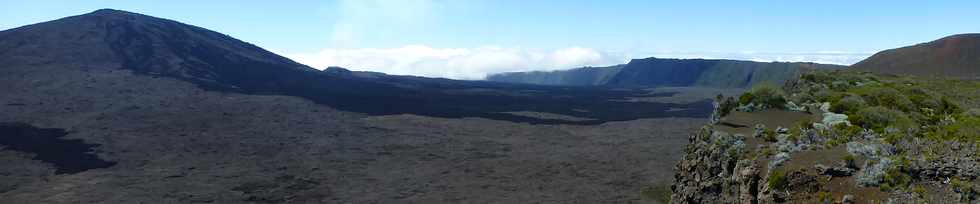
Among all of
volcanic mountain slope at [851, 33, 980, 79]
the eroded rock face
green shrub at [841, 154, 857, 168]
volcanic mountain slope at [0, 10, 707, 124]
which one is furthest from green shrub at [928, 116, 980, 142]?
volcanic mountain slope at [851, 33, 980, 79]

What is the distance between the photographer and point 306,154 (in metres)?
40.7

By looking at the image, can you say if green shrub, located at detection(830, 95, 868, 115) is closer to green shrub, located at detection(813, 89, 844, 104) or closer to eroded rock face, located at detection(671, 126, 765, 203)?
green shrub, located at detection(813, 89, 844, 104)

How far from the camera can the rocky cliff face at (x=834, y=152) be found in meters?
9.62

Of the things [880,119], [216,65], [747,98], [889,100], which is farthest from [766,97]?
[216,65]

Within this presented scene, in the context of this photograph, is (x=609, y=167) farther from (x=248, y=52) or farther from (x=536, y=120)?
(x=248, y=52)

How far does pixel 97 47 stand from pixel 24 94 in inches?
1629

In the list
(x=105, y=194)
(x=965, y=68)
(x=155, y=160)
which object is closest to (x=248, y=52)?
(x=155, y=160)

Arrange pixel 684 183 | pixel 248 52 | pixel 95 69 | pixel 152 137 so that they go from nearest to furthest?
pixel 684 183, pixel 152 137, pixel 95 69, pixel 248 52

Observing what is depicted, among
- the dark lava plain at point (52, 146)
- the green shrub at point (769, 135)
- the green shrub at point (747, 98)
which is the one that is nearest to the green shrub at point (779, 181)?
the green shrub at point (769, 135)

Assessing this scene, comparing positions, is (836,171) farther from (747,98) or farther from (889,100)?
(747,98)

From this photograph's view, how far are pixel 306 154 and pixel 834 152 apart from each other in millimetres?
34656

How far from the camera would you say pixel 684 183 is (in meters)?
16.9

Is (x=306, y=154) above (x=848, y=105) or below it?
below

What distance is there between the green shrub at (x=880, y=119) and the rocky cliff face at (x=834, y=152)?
0.02m
